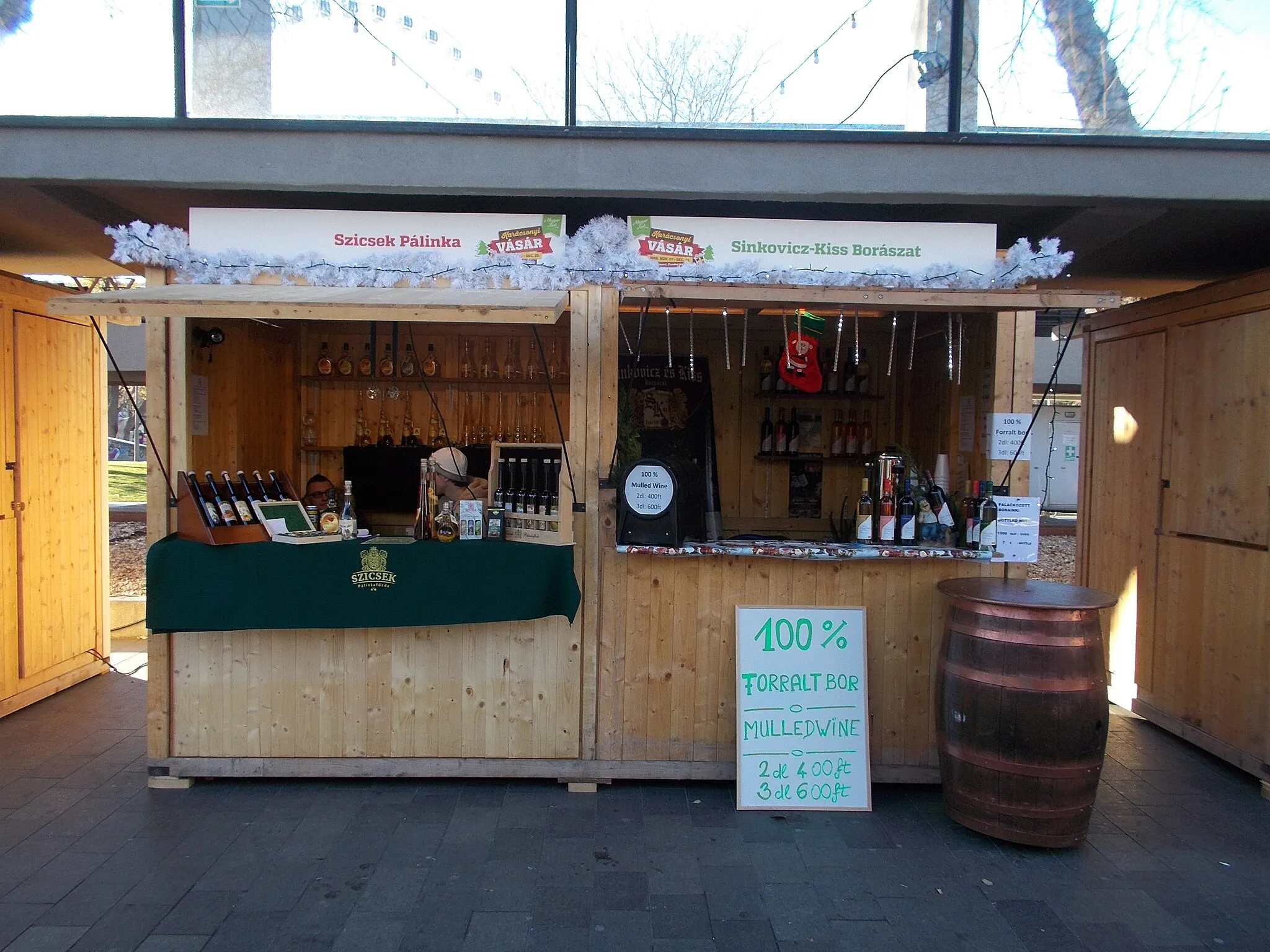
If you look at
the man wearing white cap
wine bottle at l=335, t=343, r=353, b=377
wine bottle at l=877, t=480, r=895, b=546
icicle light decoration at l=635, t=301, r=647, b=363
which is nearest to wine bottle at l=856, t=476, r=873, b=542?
wine bottle at l=877, t=480, r=895, b=546

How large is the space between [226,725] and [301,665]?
459 mm

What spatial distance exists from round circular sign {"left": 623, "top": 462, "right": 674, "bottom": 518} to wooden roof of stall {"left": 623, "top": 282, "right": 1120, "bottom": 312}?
0.83 m

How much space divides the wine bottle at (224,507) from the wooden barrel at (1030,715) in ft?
11.3

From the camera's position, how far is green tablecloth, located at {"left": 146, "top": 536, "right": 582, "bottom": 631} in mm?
4027

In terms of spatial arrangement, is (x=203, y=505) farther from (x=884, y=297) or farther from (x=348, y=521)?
(x=884, y=297)

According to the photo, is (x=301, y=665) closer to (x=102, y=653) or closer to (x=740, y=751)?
(x=740, y=751)

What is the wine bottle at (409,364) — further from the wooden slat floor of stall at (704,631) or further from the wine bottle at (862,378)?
the wine bottle at (862,378)

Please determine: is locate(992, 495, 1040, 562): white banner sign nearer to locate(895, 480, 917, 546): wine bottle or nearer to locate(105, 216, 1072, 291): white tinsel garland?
locate(895, 480, 917, 546): wine bottle

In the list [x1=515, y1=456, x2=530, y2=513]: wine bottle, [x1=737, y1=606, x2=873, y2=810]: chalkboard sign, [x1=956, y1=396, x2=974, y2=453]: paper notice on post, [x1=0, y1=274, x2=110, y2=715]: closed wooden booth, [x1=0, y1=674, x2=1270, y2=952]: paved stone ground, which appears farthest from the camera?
[x1=0, y1=274, x2=110, y2=715]: closed wooden booth

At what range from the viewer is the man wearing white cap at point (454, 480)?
15.3 feet

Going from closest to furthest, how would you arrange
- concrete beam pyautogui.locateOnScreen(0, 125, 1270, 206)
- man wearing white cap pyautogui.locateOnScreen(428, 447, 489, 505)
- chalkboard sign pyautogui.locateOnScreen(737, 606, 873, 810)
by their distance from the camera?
chalkboard sign pyautogui.locateOnScreen(737, 606, 873, 810), concrete beam pyautogui.locateOnScreen(0, 125, 1270, 206), man wearing white cap pyautogui.locateOnScreen(428, 447, 489, 505)

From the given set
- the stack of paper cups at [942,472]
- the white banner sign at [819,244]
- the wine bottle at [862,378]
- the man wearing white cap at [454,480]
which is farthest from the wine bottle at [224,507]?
the wine bottle at [862,378]

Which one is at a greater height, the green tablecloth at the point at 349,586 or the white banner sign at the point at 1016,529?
the white banner sign at the point at 1016,529

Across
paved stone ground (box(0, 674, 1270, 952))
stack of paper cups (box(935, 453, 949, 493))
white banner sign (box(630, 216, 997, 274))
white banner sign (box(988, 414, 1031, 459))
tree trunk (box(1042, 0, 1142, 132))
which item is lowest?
paved stone ground (box(0, 674, 1270, 952))
